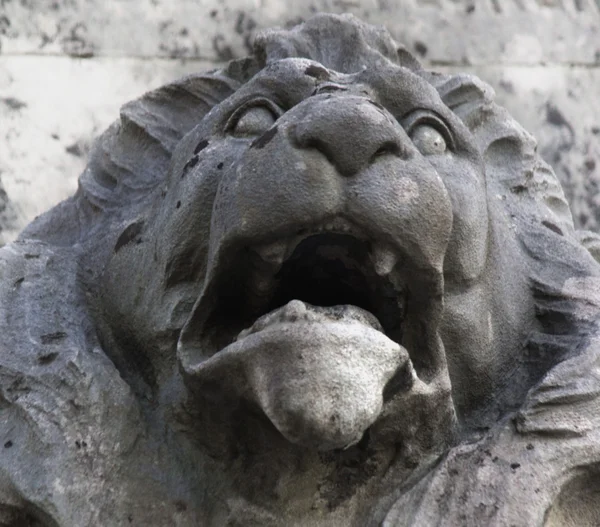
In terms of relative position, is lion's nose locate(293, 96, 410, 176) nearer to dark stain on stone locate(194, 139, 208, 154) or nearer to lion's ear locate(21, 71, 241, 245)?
dark stain on stone locate(194, 139, 208, 154)

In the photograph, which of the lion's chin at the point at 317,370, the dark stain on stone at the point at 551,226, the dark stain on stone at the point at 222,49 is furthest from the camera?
the dark stain on stone at the point at 222,49

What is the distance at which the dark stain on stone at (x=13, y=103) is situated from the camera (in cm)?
166

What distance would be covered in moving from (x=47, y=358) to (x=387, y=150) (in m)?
0.41

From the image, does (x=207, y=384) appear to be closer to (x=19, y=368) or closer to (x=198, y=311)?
(x=198, y=311)

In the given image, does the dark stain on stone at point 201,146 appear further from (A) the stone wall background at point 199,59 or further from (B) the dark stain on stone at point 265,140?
(A) the stone wall background at point 199,59

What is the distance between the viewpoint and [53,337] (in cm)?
101

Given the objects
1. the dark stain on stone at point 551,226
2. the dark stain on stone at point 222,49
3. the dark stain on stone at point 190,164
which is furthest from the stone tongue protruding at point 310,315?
the dark stain on stone at point 222,49

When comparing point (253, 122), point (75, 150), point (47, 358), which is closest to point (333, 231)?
point (253, 122)

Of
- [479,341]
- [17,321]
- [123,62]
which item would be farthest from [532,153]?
[123,62]

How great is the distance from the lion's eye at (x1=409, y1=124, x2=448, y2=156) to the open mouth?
0.19 meters

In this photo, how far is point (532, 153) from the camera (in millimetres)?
1262

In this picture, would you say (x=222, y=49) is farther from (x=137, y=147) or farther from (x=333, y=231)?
(x=333, y=231)

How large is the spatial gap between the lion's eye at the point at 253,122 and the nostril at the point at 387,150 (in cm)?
18

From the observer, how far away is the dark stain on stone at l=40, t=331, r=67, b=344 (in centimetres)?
100
